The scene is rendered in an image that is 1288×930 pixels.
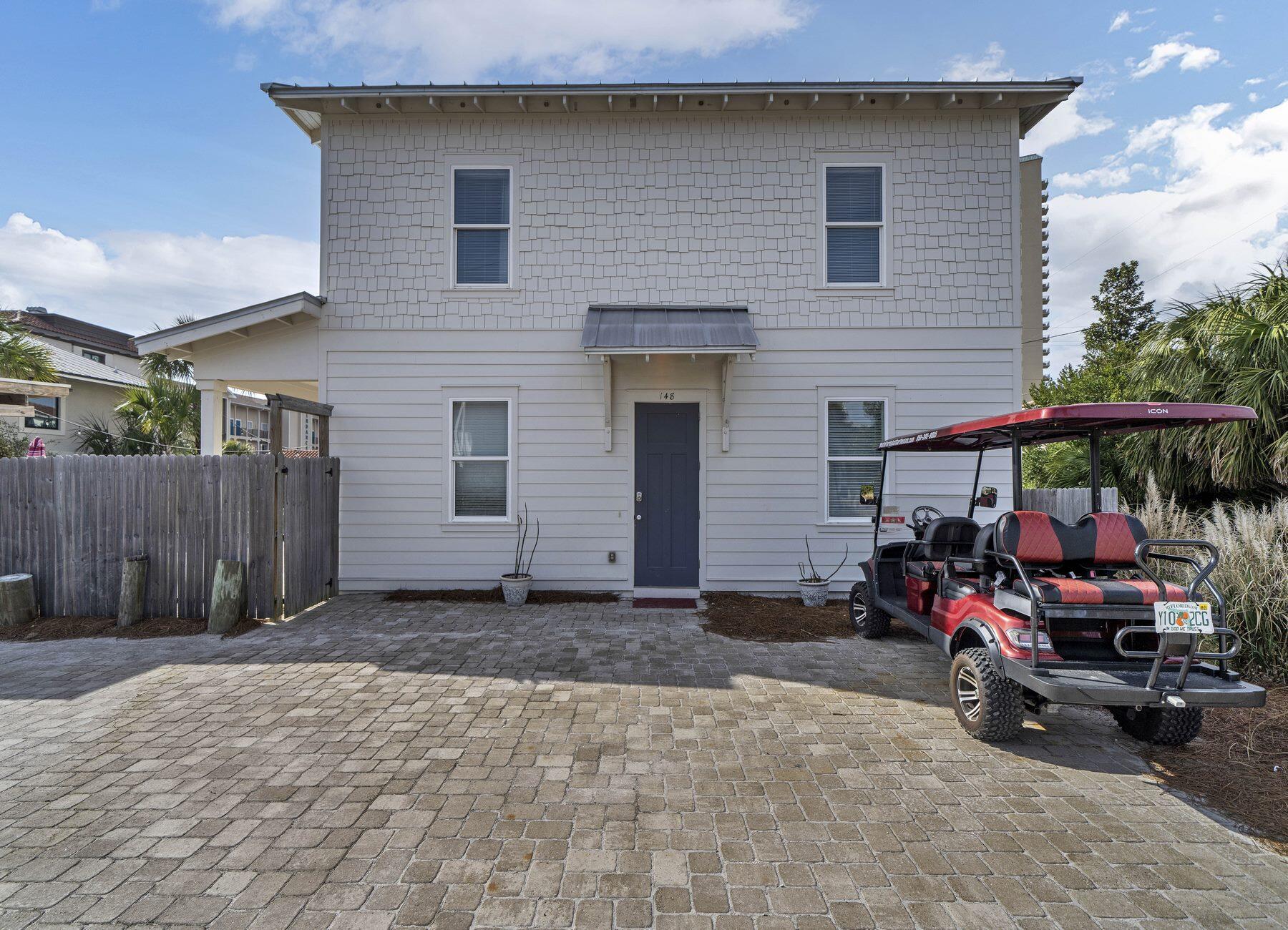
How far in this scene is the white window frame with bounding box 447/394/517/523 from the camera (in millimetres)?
8492

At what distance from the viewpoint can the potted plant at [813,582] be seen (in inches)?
311

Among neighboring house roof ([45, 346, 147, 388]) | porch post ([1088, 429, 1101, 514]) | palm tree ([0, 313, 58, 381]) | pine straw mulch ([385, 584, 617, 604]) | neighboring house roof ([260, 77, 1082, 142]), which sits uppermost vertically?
neighboring house roof ([260, 77, 1082, 142])

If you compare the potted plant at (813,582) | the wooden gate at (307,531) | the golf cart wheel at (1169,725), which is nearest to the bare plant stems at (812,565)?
the potted plant at (813,582)

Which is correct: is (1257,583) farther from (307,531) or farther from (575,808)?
(307,531)

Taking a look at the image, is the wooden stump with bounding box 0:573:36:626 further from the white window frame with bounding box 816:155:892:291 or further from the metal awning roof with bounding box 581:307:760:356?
the white window frame with bounding box 816:155:892:291

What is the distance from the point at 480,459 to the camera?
28.0ft

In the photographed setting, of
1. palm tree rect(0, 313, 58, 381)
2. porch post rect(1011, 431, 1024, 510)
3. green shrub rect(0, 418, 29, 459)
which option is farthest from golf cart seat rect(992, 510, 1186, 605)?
green shrub rect(0, 418, 29, 459)

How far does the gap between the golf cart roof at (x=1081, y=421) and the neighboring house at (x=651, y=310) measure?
2.94 m

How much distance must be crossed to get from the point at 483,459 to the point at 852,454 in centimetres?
489

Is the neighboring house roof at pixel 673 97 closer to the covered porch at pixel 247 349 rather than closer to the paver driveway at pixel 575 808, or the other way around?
the covered porch at pixel 247 349

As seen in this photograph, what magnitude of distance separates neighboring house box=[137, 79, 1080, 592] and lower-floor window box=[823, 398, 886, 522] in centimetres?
3

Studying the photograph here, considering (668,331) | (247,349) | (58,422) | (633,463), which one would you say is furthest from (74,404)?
(668,331)

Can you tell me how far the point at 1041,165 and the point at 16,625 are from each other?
63.0 feet

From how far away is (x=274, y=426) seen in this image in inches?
276
